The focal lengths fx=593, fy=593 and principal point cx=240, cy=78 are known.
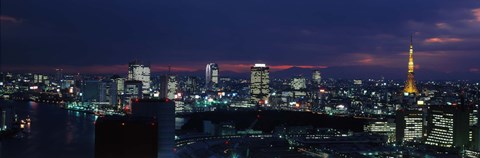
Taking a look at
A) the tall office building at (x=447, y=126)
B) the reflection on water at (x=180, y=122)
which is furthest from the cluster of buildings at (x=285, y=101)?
the reflection on water at (x=180, y=122)

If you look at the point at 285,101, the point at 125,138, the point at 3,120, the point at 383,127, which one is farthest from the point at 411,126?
the point at 285,101

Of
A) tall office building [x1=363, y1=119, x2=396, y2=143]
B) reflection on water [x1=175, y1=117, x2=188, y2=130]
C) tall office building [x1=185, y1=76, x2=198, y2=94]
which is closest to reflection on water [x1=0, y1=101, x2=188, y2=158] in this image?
reflection on water [x1=175, y1=117, x2=188, y2=130]

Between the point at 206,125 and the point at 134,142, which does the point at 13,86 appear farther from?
the point at 134,142

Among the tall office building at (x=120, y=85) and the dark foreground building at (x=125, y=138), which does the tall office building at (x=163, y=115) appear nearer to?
the dark foreground building at (x=125, y=138)

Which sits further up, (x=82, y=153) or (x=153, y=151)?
(x=153, y=151)

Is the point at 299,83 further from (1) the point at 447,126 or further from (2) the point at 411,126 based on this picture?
(1) the point at 447,126

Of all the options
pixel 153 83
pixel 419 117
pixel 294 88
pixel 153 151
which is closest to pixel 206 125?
pixel 419 117
